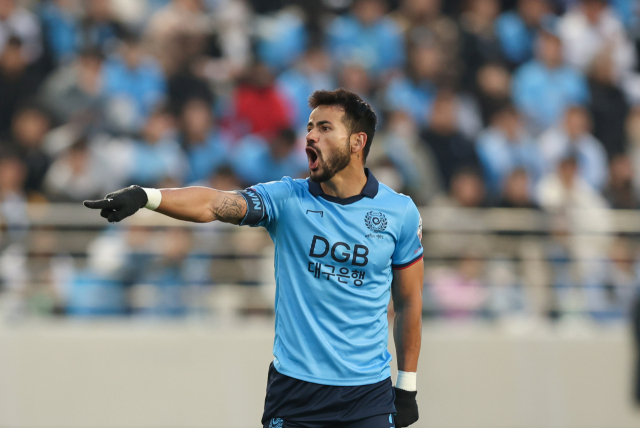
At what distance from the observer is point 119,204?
3.80m

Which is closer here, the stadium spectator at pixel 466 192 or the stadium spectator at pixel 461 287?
the stadium spectator at pixel 461 287

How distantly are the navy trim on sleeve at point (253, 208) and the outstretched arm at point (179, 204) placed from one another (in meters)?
0.03

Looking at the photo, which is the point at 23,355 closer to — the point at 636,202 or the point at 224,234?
the point at 224,234

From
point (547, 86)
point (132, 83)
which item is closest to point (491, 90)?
point (547, 86)

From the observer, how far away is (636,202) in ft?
34.5

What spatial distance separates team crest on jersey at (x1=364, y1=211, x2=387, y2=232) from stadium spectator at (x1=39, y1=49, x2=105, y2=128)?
659 cm

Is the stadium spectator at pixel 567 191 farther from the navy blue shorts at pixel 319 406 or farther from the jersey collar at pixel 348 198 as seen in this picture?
the navy blue shorts at pixel 319 406

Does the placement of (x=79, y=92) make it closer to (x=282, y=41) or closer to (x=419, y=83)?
(x=282, y=41)

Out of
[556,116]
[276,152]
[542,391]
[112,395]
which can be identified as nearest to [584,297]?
[542,391]

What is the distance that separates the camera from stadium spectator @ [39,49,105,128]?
34.7 feet

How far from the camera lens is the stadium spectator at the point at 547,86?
1188cm

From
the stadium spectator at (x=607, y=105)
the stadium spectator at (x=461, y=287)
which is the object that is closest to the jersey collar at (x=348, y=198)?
the stadium spectator at (x=461, y=287)

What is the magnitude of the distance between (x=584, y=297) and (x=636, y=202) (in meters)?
1.47

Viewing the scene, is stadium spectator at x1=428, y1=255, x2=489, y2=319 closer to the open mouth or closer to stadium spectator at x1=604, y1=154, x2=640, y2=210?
stadium spectator at x1=604, y1=154, x2=640, y2=210
